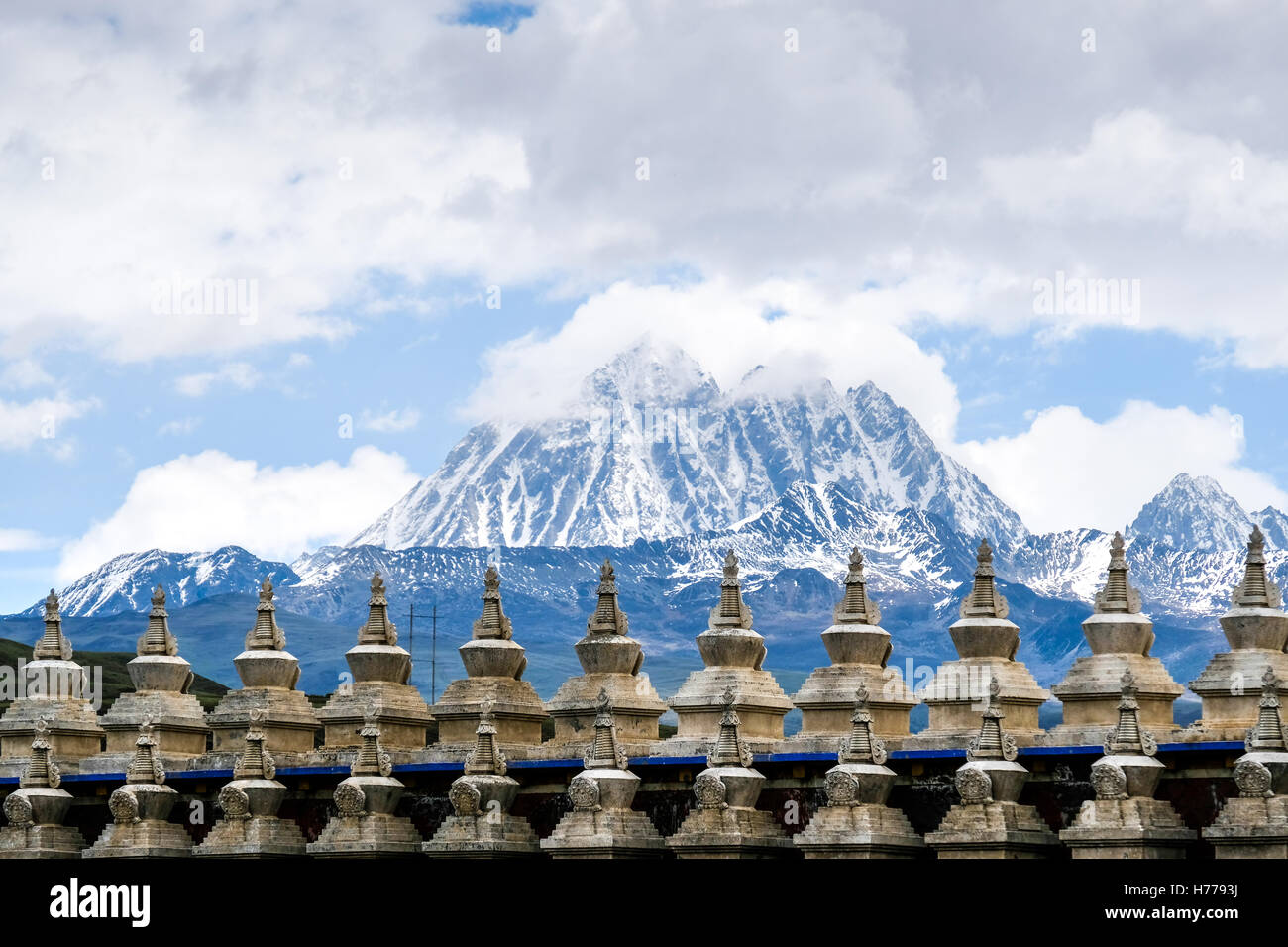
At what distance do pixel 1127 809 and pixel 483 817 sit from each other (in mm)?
18427

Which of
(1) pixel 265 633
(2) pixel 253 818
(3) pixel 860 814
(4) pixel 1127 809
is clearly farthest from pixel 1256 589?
(1) pixel 265 633

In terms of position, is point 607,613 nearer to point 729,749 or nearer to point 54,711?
point 729,749

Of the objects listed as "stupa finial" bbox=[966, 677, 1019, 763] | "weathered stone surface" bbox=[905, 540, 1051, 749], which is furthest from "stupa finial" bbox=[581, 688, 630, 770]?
"stupa finial" bbox=[966, 677, 1019, 763]

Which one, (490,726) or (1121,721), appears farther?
(490,726)

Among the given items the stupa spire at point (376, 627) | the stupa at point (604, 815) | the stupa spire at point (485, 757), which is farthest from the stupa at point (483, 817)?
the stupa spire at point (376, 627)

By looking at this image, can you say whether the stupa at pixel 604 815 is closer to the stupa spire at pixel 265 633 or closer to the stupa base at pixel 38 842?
the stupa spire at pixel 265 633

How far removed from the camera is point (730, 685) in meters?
64.3

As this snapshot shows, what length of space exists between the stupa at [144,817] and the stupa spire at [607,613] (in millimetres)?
14056
